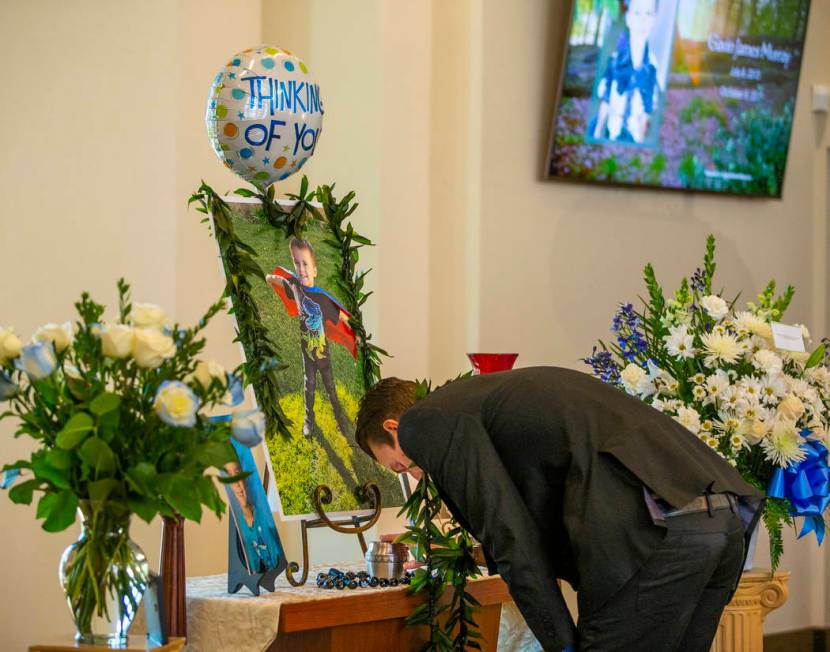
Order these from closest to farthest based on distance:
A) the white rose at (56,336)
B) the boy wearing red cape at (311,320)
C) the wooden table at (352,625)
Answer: the white rose at (56,336) < the wooden table at (352,625) < the boy wearing red cape at (311,320)

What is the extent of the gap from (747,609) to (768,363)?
667mm

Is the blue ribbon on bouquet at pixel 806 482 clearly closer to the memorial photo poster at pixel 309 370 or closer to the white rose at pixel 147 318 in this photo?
the memorial photo poster at pixel 309 370

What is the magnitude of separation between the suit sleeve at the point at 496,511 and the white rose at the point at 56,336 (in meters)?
0.76

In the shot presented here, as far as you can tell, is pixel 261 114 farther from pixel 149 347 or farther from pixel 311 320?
pixel 149 347

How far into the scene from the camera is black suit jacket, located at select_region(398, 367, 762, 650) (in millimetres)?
2445

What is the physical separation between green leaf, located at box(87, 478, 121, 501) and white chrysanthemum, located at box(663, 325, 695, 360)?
65.6 inches

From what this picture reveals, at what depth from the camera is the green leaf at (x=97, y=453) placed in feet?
6.60

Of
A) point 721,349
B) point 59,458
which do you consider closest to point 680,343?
point 721,349

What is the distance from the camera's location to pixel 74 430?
2.01 meters

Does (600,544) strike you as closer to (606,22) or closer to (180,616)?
(180,616)

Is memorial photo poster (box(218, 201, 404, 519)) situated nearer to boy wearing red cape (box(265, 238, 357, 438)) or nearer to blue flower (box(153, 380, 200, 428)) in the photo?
boy wearing red cape (box(265, 238, 357, 438))

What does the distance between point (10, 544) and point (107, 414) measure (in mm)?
2573

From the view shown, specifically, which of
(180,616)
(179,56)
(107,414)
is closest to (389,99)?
(179,56)

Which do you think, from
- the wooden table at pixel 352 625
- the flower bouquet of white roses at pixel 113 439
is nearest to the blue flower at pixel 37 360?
the flower bouquet of white roses at pixel 113 439
